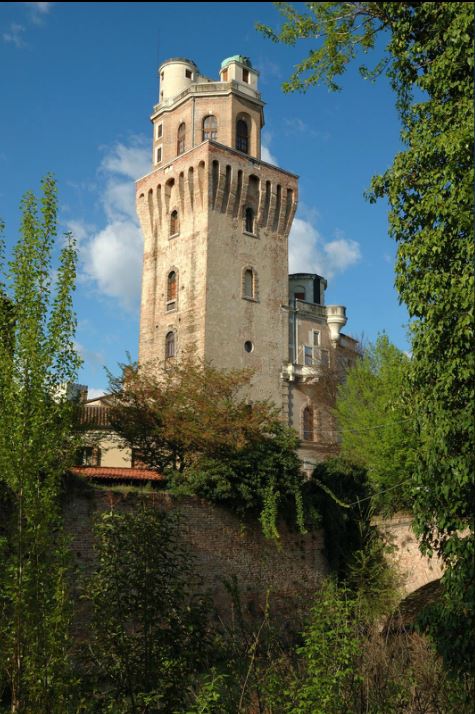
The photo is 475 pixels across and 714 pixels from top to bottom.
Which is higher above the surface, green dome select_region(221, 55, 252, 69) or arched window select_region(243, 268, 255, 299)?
green dome select_region(221, 55, 252, 69)

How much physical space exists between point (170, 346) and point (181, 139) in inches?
406

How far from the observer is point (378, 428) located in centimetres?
2678

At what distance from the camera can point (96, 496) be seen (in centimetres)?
1738

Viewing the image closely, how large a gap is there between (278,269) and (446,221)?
1061 inches

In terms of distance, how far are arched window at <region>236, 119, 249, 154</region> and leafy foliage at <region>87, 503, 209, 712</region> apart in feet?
98.2

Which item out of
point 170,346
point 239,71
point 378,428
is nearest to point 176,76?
point 239,71

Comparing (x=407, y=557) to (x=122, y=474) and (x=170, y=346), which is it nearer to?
(x=122, y=474)

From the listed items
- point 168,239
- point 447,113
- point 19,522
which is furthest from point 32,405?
point 168,239

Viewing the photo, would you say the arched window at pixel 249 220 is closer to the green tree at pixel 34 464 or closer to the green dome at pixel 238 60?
the green dome at pixel 238 60

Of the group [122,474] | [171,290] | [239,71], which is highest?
[239,71]

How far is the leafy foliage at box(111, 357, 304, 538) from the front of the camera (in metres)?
20.0

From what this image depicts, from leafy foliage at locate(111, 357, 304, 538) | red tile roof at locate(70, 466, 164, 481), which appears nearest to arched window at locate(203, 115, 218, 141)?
leafy foliage at locate(111, 357, 304, 538)

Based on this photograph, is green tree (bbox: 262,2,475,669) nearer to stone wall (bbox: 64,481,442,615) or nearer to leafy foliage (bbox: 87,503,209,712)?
leafy foliage (bbox: 87,503,209,712)

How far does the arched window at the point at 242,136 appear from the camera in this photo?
36919mm
